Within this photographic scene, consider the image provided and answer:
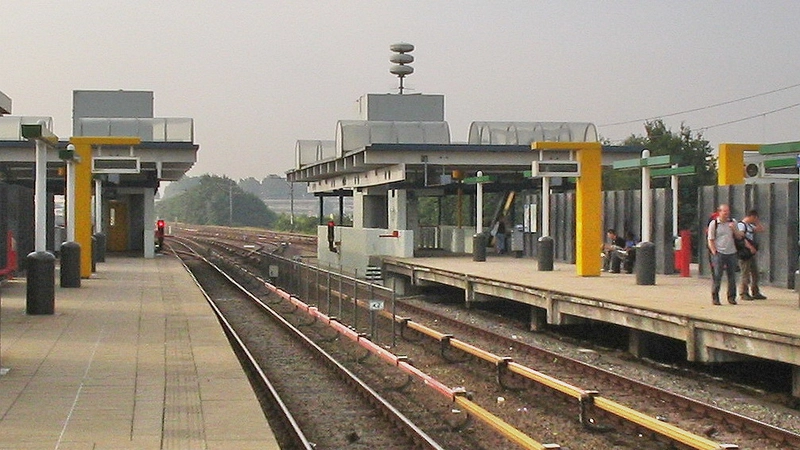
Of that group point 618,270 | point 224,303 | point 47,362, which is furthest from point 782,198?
point 224,303

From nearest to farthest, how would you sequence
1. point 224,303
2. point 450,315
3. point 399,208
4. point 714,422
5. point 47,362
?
point 714,422 < point 47,362 < point 450,315 < point 224,303 < point 399,208

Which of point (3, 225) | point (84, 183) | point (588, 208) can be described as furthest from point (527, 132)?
point (3, 225)

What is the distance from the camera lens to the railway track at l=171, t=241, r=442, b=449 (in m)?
11.4

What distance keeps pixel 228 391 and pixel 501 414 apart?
3.06m

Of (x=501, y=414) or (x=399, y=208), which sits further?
(x=399, y=208)

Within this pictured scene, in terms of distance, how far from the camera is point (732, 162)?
2400 centimetres

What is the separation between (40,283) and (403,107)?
27.6 meters

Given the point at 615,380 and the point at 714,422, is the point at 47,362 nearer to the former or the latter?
the point at 615,380

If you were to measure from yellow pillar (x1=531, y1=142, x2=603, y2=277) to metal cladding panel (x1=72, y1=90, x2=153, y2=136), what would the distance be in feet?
84.4

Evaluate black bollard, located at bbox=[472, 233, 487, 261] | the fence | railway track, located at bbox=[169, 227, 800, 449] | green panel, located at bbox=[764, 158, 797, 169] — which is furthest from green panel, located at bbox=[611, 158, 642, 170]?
black bollard, located at bbox=[472, 233, 487, 261]

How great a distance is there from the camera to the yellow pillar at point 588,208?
944 inches

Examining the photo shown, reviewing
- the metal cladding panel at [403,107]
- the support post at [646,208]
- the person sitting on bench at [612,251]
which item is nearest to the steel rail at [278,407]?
the support post at [646,208]

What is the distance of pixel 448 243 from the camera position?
131 feet

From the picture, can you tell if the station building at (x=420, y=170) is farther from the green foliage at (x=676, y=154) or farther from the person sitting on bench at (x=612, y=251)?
the green foliage at (x=676, y=154)
